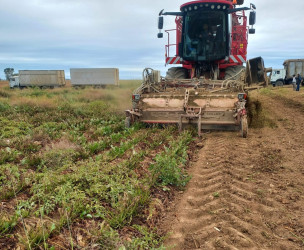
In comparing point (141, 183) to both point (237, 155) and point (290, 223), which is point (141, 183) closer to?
point (290, 223)

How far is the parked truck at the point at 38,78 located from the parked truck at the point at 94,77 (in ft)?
7.82

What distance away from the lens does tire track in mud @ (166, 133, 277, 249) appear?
8.25 feet

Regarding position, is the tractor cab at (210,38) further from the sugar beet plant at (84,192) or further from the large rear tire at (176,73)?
the sugar beet plant at (84,192)

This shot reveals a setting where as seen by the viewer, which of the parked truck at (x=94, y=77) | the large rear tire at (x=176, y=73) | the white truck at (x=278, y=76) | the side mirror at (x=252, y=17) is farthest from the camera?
the parked truck at (x=94, y=77)

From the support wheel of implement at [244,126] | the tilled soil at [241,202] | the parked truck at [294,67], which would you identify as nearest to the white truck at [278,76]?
the parked truck at [294,67]

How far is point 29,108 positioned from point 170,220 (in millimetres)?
9216

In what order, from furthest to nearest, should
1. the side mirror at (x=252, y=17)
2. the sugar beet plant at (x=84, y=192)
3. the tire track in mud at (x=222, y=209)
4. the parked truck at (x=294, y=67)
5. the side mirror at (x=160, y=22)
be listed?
the parked truck at (x=294, y=67) → the side mirror at (x=160, y=22) → the side mirror at (x=252, y=17) → the tire track in mud at (x=222, y=209) → the sugar beet plant at (x=84, y=192)

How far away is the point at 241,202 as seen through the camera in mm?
3125

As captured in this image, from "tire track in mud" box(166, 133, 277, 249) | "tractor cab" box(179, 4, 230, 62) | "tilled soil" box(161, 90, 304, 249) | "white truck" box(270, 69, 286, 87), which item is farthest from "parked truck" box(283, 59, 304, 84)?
"tire track in mud" box(166, 133, 277, 249)

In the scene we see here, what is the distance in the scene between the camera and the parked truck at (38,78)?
97.7 ft

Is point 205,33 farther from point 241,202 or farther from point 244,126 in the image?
point 241,202

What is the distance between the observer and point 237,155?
188 inches

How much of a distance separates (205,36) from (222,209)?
273 inches

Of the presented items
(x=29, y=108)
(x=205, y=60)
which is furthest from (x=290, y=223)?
(x=29, y=108)
